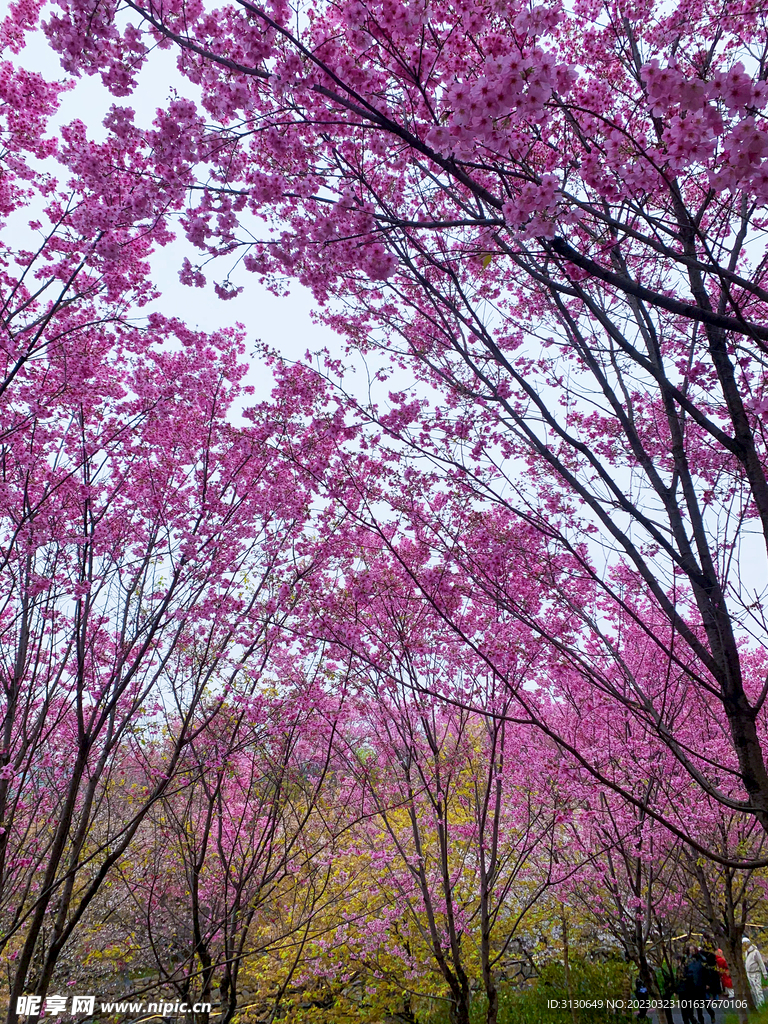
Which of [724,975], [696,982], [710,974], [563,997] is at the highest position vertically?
[696,982]

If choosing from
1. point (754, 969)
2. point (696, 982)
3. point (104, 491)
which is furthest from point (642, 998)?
point (104, 491)

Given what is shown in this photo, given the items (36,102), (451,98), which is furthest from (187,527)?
(451,98)

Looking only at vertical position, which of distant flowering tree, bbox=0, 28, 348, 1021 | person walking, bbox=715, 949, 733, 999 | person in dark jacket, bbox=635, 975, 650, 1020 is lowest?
person walking, bbox=715, 949, 733, 999

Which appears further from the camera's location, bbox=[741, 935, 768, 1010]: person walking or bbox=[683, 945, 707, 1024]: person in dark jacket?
bbox=[741, 935, 768, 1010]: person walking

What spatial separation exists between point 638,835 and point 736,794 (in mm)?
2869

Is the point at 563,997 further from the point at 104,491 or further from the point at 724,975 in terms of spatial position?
the point at 104,491

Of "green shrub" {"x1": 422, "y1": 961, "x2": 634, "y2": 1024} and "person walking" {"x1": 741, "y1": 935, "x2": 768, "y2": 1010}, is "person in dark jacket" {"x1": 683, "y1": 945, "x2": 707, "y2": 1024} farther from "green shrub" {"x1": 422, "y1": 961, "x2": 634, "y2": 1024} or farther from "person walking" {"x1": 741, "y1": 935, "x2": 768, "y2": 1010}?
"person walking" {"x1": 741, "y1": 935, "x2": 768, "y2": 1010}

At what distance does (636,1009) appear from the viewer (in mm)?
9766

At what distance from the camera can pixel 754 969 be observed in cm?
1184

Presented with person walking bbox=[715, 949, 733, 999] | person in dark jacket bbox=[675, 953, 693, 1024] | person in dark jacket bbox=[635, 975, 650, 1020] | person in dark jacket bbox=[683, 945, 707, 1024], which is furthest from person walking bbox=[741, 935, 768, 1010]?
person in dark jacket bbox=[635, 975, 650, 1020]

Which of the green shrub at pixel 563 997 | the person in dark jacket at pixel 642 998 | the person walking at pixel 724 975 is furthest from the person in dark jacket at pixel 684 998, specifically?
the person walking at pixel 724 975

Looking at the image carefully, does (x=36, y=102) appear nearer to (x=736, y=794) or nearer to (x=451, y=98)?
(x=451, y=98)

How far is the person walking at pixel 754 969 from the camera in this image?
464 inches

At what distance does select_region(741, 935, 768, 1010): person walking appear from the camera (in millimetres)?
11781
